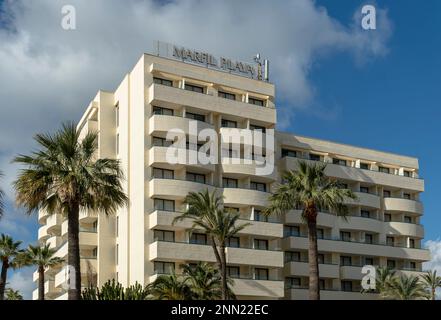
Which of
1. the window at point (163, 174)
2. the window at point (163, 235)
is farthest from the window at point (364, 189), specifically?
the window at point (163, 235)

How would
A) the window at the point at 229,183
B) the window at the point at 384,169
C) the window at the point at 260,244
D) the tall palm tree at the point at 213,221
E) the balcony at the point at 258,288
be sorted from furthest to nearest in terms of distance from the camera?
the window at the point at 384,169, the window at the point at 260,244, the window at the point at 229,183, the balcony at the point at 258,288, the tall palm tree at the point at 213,221


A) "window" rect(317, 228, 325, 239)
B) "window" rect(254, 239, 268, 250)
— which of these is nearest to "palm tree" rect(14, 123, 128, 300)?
"window" rect(254, 239, 268, 250)

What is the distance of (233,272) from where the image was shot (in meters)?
70.1

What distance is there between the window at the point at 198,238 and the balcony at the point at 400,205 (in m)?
28.4

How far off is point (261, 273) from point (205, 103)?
18.0m

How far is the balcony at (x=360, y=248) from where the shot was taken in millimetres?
77125

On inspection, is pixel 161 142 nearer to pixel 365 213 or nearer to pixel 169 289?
pixel 169 289

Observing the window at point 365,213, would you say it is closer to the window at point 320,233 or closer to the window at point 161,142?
the window at point 320,233

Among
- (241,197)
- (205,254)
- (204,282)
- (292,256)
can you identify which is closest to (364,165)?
(292,256)

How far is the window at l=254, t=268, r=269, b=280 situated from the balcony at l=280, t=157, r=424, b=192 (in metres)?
12.5

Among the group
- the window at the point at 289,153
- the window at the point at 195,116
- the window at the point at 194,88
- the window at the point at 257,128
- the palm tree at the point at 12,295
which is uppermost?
the window at the point at 194,88

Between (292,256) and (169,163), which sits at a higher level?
(169,163)
